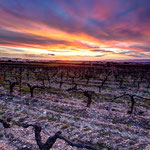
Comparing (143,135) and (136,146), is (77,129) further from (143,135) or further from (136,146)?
(143,135)

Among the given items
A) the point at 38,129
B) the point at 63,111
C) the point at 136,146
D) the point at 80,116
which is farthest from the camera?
the point at 63,111

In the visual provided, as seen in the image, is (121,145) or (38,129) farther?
(121,145)

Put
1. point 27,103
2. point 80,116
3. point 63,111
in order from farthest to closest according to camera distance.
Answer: point 27,103, point 63,111, point 80,116

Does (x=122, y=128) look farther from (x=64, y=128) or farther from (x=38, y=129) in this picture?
(x=38, y=129)

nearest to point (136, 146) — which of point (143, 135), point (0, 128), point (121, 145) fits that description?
point (121, 145)

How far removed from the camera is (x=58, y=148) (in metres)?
6.04

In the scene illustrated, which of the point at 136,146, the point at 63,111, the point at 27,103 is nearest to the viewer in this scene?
the point at 136,146

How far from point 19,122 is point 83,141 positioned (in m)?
4.72

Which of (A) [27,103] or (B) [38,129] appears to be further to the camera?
(A) [27,103]

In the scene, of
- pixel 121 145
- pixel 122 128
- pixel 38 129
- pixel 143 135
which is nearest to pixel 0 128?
pixel 38 129

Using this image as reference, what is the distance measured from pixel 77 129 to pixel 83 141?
1200 millimetres

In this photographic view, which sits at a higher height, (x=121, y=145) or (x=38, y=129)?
(x=38, y=129)

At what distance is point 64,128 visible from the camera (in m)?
7.88

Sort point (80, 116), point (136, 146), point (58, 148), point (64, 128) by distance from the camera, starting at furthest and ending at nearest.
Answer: point (80, 116)
point (64, 128)
point (136, 146)
point (58, 148)
